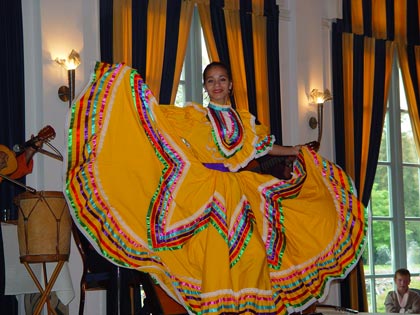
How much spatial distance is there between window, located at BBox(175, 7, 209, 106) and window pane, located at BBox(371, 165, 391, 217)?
2789 mm

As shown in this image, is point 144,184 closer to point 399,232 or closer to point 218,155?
point 218,155

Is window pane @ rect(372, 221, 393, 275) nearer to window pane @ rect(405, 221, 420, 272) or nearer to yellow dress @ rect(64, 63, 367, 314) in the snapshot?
window pane @ rect(405, 221, 420, 272)

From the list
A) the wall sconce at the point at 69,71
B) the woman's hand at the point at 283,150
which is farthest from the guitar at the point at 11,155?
the woman's hand at the point at 283,150

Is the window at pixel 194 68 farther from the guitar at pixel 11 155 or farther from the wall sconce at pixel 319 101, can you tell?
the guitar at pixel 11 155

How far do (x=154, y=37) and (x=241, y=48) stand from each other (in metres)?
1.04

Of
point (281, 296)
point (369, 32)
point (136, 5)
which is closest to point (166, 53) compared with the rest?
point (136, 5)

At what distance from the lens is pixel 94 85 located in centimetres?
443

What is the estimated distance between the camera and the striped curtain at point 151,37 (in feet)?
23.7

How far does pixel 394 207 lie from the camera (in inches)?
390

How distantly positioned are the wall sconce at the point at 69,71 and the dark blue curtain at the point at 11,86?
0.32m

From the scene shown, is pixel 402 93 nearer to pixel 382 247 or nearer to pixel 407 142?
pixel 407 142

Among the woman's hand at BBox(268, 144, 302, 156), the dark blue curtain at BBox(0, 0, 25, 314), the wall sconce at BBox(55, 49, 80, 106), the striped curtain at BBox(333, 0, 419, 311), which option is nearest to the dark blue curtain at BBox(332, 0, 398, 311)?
the striped curtain at BBox(333, 0, 419, 311)

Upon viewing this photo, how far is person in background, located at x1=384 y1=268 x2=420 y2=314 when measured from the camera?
26.2ft

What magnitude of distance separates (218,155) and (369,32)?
5251 millimetres
